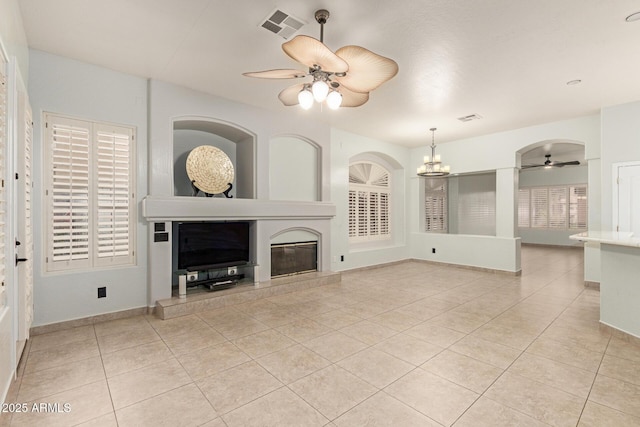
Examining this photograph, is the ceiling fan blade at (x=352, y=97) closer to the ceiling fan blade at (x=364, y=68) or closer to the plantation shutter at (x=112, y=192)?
the ceiling fan blade at (x=364, y=68)

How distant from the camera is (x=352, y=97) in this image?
9.91 ft

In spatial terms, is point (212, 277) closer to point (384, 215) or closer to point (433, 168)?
point (384, 215)

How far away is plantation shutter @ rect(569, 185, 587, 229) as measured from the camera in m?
10.8

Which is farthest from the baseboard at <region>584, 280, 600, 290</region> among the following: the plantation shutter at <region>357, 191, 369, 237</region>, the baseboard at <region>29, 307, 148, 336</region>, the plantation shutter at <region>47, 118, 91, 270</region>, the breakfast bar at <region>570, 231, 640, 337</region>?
the plantation shutter at <region>47, 118, 91, 270</region>

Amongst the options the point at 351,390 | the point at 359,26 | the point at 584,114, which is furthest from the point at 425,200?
the point at 351,390

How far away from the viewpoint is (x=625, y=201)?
4844mm

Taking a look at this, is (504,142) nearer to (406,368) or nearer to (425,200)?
(425,200)

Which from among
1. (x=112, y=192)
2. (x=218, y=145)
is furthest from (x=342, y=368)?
(x=218, y=145)

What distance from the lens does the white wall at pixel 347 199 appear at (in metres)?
6.46

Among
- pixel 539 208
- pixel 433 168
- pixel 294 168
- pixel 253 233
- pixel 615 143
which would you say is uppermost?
pixel 615 143

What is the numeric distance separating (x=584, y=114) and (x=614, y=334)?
157 inches

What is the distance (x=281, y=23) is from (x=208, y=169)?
2.52 meters

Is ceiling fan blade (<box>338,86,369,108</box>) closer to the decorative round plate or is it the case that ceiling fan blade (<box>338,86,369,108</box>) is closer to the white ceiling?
the white ceiling

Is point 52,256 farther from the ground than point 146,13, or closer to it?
closer to it
